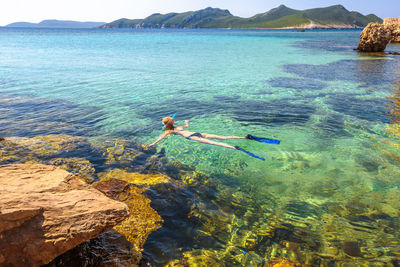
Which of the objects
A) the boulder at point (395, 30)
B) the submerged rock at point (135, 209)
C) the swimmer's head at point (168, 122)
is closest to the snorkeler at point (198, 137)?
the swimmer's head at point (168, 122)

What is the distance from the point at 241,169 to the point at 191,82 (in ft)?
47.7

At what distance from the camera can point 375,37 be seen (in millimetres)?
39188

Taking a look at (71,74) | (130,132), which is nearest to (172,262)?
(130,132)

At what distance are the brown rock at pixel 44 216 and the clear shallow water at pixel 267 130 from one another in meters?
1.39

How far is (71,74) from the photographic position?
942 inches

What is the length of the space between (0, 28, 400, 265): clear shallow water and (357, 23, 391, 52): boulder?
20.5 metres

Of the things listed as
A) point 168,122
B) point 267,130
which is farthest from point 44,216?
point 267,130

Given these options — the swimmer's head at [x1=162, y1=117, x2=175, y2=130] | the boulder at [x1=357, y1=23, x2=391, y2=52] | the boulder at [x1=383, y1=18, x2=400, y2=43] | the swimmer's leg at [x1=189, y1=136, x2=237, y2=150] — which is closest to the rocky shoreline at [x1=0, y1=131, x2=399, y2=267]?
the swimmer's leg at [x1=189, y1=136, x2=237, y2=150]

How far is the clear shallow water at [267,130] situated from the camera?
205 inches

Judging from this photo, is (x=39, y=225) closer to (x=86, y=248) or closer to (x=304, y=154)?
(x=86, y=248)

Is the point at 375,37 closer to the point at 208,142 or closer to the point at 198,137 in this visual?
the point at 198,137

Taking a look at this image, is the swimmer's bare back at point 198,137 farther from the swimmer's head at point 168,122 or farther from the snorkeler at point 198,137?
the swimmer's head at point 168,122

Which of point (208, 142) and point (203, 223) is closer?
point (203, 223)

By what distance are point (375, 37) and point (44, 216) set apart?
169ft
